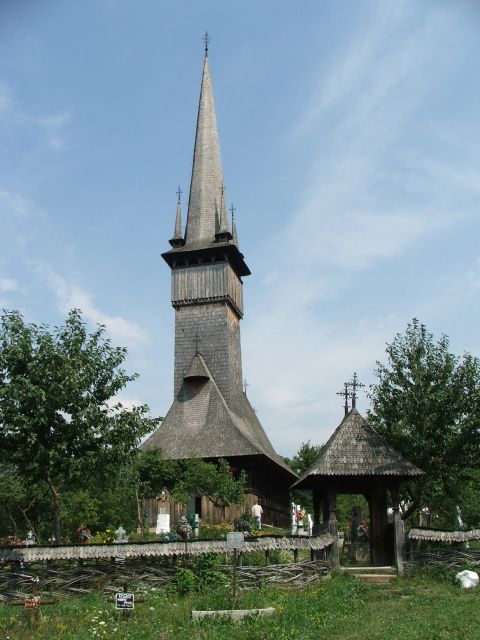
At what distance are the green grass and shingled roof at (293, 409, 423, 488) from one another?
10.3 feet

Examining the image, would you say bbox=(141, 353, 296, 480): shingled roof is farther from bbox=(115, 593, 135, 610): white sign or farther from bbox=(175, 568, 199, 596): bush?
bbox=(115, 593, 135, 610): white sign

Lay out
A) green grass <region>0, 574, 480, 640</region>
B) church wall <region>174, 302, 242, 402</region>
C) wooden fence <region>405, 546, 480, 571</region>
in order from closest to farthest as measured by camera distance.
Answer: green grass <region>0, 574, 480, 640</region> < wooden fence <region>405, 546, 480, 571</region> < church wall <region>174, 302, 242, 402</region>

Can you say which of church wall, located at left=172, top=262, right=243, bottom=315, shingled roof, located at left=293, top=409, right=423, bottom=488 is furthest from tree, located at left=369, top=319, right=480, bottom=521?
church wall, located at left=172, top=262, right=243, bottom=315

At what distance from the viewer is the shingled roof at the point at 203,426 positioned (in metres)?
34.5

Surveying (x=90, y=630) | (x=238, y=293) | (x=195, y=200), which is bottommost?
(x=90, y=630)

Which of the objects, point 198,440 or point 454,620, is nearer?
point 454,620

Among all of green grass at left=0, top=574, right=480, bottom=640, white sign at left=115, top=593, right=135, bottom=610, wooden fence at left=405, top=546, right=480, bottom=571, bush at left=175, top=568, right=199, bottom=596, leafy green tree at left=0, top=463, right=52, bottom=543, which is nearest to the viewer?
green grass at left=0, top=574, right=480, bottom=640

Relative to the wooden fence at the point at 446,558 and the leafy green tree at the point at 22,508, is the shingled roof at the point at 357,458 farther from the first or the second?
the leafy green tree at the point at 22,508

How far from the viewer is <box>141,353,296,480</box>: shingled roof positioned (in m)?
34.5

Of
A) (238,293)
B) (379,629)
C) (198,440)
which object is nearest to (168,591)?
(379,629)

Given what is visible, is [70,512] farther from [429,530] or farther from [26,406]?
[429,530]

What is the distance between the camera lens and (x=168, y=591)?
588 inches

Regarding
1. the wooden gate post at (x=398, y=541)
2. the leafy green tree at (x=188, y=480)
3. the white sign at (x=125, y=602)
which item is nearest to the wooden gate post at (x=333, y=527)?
the wooden gate post at (x=398, y=541)

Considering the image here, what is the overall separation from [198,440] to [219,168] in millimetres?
19529
